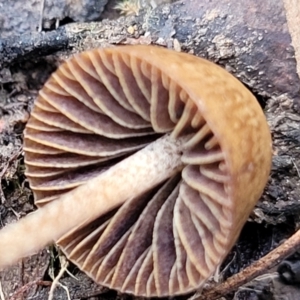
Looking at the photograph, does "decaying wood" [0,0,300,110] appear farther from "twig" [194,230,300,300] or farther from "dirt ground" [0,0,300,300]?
"twig" [194,230,300,300]

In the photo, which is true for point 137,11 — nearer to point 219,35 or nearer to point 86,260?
point 219,35

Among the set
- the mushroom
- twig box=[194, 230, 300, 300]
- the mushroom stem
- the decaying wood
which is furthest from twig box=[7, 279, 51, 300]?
the decaying wood

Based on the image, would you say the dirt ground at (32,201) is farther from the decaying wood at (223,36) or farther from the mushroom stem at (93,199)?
the mushroom stem at (93,199)

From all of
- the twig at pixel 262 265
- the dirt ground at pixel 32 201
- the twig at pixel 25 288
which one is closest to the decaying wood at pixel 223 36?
the dirt ground at pixel 32 201

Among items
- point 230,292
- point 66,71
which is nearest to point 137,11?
point 66,71

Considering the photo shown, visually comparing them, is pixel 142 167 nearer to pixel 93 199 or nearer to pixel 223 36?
pixel 93 199

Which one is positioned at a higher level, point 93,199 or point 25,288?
point 93,199

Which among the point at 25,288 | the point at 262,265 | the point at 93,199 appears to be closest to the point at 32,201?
the point at 25,288

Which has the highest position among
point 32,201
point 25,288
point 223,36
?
point 223,36

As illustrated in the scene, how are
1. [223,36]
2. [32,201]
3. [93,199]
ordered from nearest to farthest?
1. [93,199]
2. [223,36]
3. [32,201]
